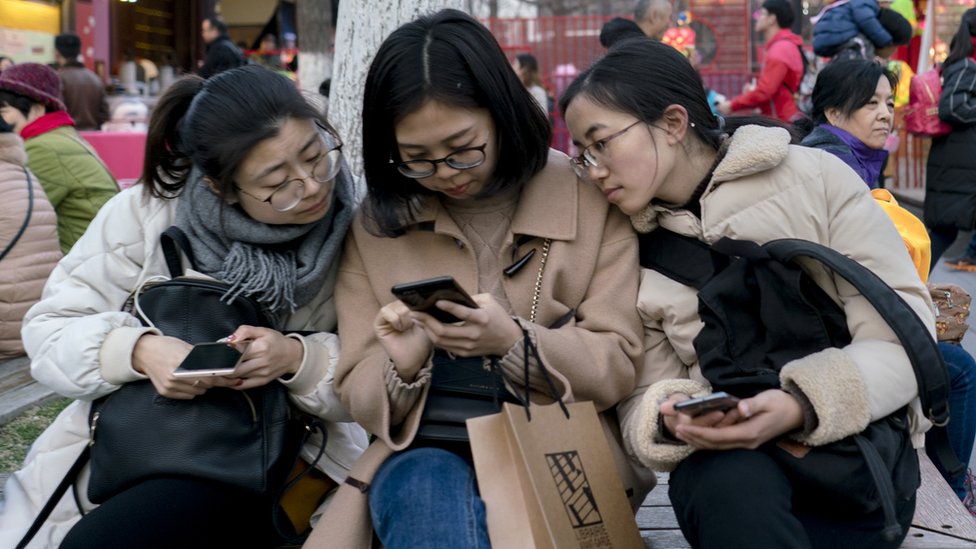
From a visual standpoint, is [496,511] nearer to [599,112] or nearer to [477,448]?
[477,448]

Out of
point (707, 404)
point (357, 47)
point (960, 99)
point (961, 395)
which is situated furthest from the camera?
point (960, 99)

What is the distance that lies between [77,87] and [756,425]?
1029 cm

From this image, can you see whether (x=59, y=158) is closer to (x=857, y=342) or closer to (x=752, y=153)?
(x=752, y=153)

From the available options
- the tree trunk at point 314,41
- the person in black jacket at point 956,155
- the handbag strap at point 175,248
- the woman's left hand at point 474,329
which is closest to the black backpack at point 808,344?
the woman's left hand at point 474,329

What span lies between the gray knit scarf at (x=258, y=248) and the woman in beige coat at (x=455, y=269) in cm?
9

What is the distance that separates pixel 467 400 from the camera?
8.53 ft

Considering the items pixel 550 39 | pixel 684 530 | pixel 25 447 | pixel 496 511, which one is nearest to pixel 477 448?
pixel 496 511

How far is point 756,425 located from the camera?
2.26 meters

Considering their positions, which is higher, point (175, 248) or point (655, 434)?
point (175, 248)

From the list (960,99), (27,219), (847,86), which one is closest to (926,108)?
(960,99)

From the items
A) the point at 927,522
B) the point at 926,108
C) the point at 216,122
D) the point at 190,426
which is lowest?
the point at 927,522

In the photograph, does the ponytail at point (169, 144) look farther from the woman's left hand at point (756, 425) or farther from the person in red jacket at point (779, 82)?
the person in red jacket at point (779, 82)

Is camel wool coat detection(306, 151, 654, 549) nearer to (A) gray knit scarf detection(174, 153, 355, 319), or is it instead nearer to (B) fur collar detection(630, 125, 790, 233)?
(A) gray knit scarf detection(174, 153, 355, 319)

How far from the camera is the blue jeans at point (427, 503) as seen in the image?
236 cm
